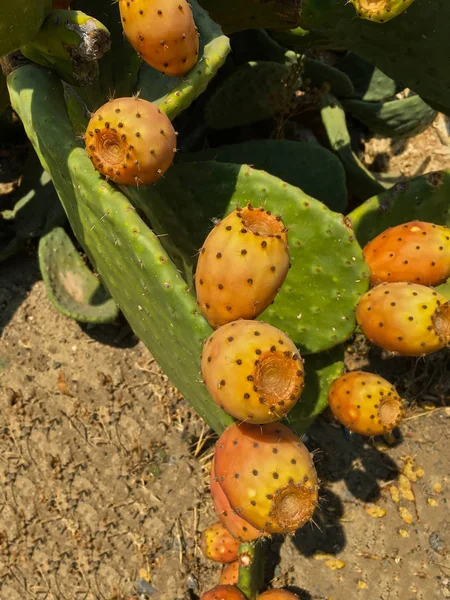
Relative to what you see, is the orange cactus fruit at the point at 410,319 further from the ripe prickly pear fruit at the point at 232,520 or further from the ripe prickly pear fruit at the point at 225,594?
the ripe prickly pear fruit at the point at 225,594

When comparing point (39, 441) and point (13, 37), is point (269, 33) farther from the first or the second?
point (39, 441)

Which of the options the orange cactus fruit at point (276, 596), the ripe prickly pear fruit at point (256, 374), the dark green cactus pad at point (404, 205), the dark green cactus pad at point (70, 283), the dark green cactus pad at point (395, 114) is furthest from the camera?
the dark green cactus pad at point (395, 114)

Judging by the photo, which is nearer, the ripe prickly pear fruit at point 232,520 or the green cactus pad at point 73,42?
the ripe prickly pear fruit at point 232,520

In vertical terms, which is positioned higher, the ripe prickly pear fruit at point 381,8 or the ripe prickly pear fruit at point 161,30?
the ripe prickly pear fruit at point 161,30

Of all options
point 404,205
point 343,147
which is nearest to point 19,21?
point 404,205

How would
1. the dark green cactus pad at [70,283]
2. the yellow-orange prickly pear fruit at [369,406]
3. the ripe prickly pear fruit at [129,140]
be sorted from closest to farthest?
the ripe prickly pear fruit at [129,140] → the yellow-orange prickly pear fruit at [369,406] → the dark green cactus pad at [70,283]

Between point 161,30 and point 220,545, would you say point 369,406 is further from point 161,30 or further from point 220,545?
point 161,30

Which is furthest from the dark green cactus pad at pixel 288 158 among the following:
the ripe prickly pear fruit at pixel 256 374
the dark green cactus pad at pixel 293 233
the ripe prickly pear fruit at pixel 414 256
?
the ripe prickly pear fruit at pixel 256 374
